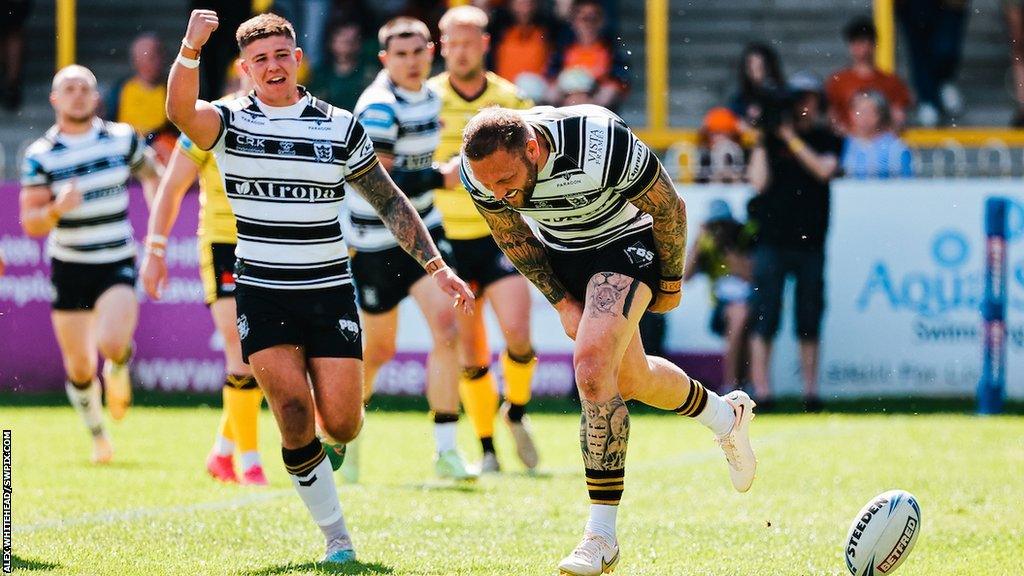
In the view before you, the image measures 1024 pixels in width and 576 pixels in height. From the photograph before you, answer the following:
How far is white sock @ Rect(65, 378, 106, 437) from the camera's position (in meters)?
11.2

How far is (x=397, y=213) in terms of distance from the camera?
278 inches

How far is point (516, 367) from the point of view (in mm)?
10523

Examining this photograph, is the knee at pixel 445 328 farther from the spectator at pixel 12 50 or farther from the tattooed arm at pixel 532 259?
the spectator at pixel 12 50

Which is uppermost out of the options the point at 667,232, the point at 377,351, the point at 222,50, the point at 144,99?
the point at 222,50

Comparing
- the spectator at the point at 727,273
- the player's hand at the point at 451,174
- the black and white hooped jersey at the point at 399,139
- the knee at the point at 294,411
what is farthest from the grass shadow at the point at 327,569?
the spectator at the point at 727,273

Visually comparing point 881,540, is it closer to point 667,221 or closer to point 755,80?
point 667,221

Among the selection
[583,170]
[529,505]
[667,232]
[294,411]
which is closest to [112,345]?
[529,505]

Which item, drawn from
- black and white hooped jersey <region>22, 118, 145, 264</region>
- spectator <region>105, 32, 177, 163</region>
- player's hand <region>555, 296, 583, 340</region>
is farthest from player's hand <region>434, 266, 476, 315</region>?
spectator <region>105, 32, 177, 163</region>

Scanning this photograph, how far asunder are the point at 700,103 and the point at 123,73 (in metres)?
7.21

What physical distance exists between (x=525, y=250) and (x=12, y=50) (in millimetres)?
14436

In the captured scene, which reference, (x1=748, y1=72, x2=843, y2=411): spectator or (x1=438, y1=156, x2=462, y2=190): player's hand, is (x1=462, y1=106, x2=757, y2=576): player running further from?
(x1=748, y1=72, x2=843, y2=411): spectator

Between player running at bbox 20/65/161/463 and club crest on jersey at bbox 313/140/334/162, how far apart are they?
480 centimetres

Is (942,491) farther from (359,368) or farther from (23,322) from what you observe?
(23,322)

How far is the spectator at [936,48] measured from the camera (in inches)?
723
